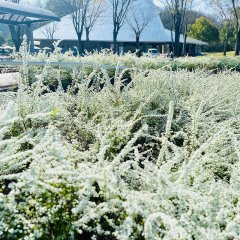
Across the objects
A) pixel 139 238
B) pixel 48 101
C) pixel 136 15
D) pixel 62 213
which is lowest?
pixel 139 238

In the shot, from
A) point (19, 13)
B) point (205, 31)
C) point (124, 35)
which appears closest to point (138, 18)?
point (124, 35)

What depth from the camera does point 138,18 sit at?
1485 inches

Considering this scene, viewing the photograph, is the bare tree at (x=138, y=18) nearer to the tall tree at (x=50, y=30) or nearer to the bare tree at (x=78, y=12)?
the bare tree at (x=78, y=12)

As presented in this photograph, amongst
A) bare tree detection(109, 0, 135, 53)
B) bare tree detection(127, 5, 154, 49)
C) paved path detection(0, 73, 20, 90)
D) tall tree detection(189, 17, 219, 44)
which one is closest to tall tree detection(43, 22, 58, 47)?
bare tree detection(127, 5, 154, 49)

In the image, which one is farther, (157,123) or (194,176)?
(157,123)

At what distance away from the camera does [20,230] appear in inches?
54.8

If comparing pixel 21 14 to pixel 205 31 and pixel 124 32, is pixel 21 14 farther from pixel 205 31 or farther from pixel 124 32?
pixel 205 31

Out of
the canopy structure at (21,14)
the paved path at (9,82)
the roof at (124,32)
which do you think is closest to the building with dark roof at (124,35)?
the roof at (124,32)

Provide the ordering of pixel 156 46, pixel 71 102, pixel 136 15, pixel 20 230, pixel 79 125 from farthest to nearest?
pixel 156 46, pixel 136 15, pixel 71 102, pixel 79 125, pixel 20 230

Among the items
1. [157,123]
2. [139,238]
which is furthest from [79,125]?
[139,238]

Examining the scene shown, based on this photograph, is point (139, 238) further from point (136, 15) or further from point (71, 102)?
point (136, 15)

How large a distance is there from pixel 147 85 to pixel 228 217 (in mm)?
2738

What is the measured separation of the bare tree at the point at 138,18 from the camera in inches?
1454

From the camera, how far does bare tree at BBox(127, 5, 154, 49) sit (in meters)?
36.9
